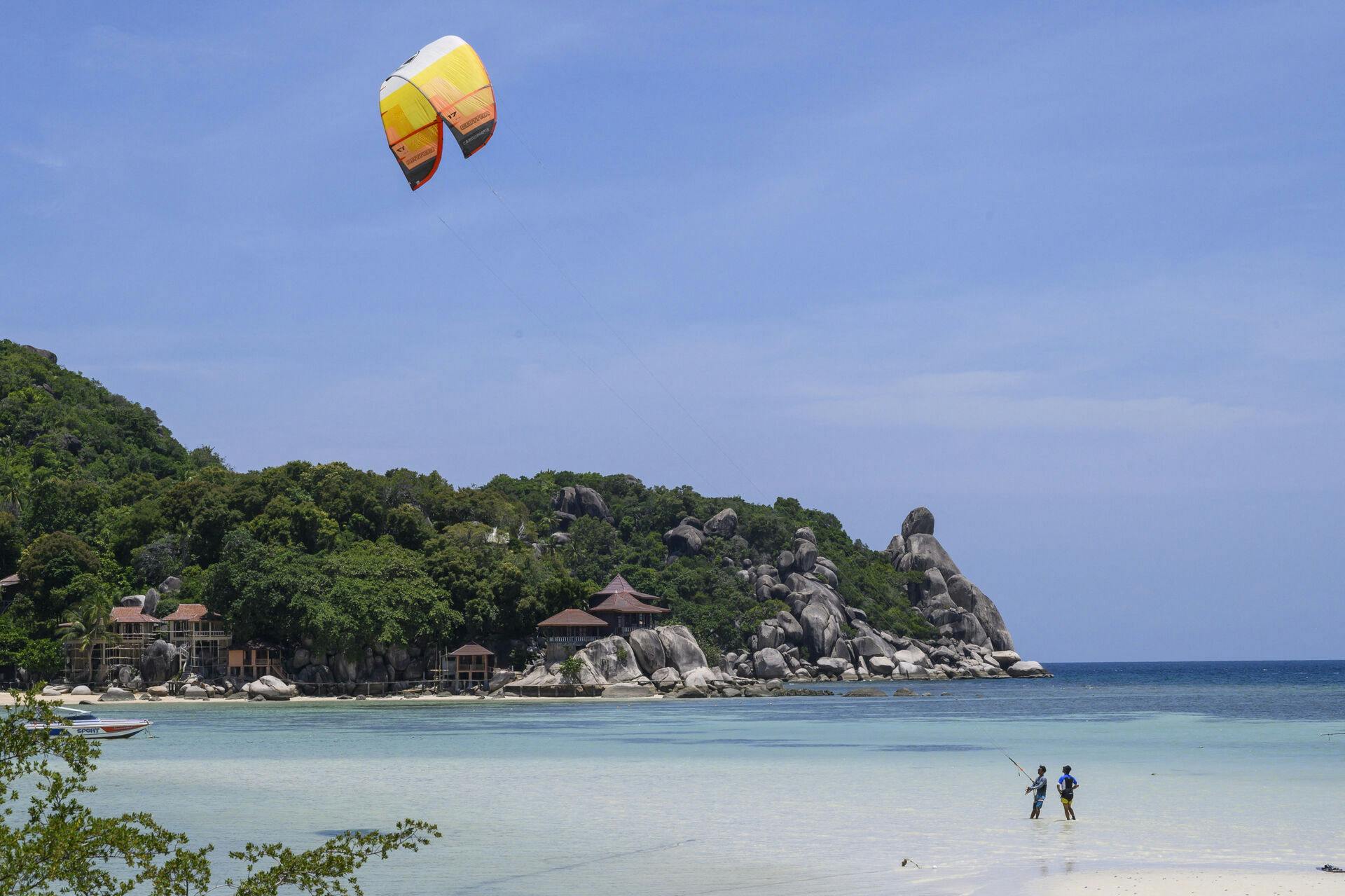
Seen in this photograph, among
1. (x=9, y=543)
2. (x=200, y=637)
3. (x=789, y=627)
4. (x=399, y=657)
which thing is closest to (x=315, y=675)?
(x=399, y=657)

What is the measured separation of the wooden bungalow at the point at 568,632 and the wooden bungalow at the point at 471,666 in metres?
2.92

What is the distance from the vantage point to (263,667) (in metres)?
54.8

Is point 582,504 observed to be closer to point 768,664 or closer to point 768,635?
point 768,635

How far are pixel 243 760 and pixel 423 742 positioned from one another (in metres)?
5.79

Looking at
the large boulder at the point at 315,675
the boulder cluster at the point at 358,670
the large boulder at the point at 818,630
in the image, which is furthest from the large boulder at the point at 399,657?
the large boulder at the point at 818,630

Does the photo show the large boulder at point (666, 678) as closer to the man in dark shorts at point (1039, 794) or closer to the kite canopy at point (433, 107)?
the man in dark shorts at point (1039, 794)

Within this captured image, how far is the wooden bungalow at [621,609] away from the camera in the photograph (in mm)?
60469

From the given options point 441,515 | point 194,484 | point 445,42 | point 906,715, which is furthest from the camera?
point 441,515

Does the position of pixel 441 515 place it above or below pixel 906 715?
above

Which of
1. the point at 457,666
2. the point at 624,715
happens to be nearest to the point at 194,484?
the point at 457,666

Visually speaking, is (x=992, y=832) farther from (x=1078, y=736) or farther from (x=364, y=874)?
(x=1078, y=736)

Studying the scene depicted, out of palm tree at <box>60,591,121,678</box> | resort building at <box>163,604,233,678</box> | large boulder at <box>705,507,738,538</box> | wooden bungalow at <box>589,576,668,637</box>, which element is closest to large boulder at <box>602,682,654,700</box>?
wooden bungalow at <box>589,576,668,637</box>

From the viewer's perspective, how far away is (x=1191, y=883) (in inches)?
472

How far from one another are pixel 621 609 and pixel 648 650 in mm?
2421
